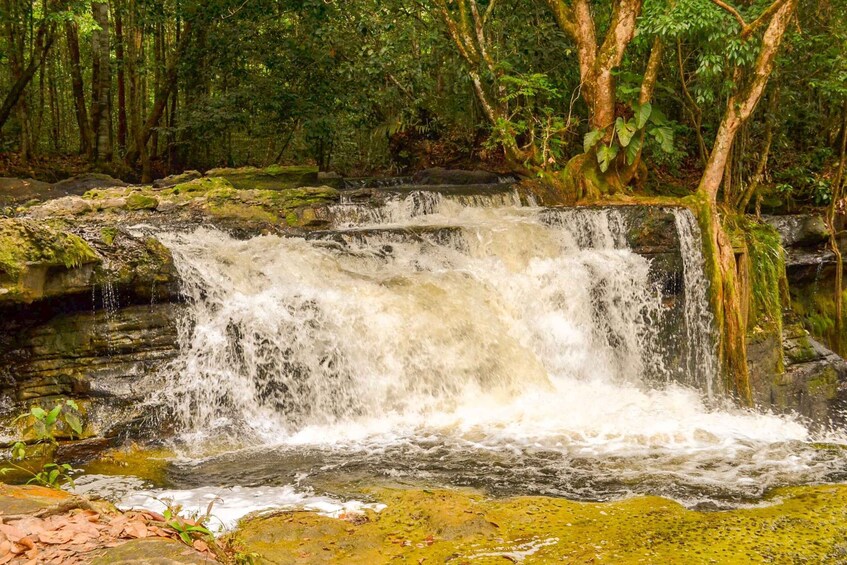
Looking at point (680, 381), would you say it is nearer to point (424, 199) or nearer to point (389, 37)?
point (424, 199)

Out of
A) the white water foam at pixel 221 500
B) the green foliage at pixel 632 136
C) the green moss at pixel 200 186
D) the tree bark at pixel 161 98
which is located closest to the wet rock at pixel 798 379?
the green foliage at pixel 632 136

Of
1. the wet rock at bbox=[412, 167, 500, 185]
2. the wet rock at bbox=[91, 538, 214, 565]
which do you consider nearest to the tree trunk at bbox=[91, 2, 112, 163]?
the wet rock at bbox=[412, 167, 500, 185]

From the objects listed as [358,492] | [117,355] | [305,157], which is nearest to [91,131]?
[305,157]

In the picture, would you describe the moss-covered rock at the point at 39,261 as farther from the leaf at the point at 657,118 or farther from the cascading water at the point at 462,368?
the leaf at the point at 657,118

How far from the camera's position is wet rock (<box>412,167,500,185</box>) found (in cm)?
1273

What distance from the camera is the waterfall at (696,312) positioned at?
8461 millimetres

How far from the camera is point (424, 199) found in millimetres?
10336

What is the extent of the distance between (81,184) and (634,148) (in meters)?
8.47

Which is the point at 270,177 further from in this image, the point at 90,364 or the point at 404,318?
the point at 90,364

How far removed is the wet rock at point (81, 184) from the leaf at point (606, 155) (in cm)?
749

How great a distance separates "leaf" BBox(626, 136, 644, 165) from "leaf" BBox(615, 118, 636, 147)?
0.59 feet

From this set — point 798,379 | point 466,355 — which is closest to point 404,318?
point 466,355

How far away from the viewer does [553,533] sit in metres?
3.83

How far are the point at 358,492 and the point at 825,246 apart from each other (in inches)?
376
